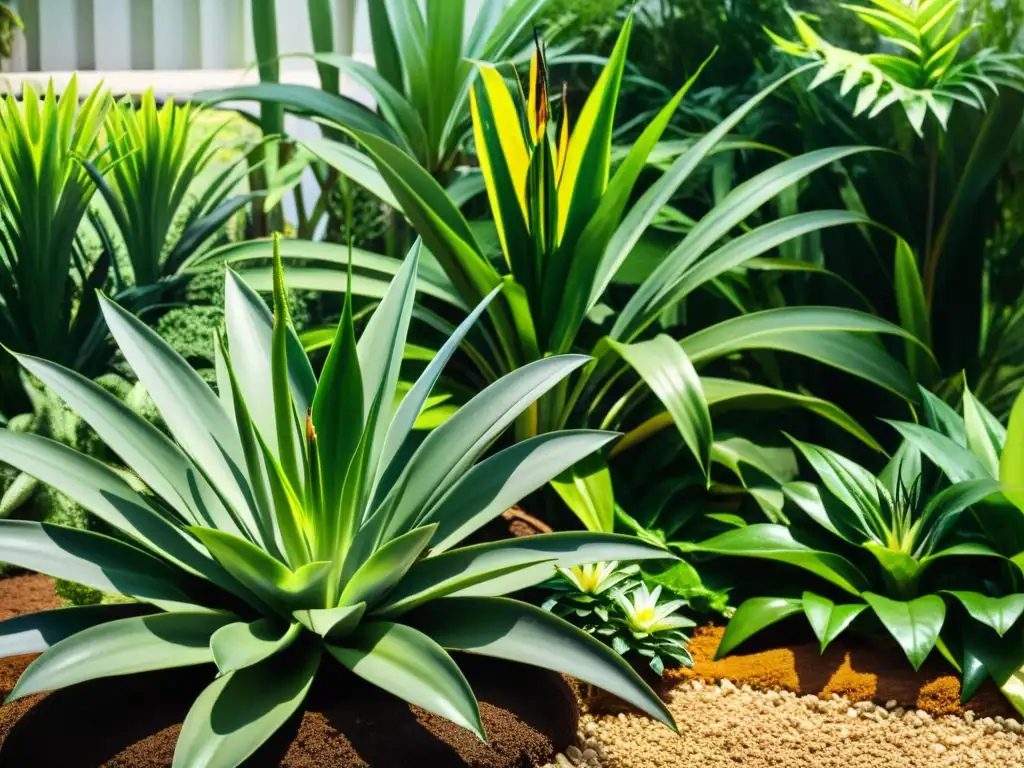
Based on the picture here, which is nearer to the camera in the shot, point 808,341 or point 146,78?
point 808,341

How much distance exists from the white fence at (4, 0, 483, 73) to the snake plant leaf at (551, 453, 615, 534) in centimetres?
169

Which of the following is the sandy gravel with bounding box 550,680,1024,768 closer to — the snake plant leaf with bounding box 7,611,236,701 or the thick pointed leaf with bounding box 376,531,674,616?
the thick pointed leaf with bounding box 376,531,674,616

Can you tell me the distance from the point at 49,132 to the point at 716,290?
1337 mm

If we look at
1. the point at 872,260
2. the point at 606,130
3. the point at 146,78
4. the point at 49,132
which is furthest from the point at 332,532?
the point at 146,78

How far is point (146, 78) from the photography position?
2754 mm

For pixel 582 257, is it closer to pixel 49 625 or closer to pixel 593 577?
pixel 593 577

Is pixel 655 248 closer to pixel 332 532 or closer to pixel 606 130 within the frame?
pixel 606 130

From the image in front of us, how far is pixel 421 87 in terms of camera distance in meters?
2.06

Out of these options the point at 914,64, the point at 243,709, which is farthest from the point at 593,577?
the point at 914,64

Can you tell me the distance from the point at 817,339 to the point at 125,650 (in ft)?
4.23

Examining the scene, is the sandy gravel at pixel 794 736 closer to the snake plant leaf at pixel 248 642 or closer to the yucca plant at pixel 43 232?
the snake plant leaf at pixel 248 642

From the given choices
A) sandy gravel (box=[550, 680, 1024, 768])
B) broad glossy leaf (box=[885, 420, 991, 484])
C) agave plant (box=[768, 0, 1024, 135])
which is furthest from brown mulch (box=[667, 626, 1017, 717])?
agave plant (box=[768, 0, 1024, 135])

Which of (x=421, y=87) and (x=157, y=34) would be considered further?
(x=157, y=34)

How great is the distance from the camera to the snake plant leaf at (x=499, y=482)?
3.71 feet
